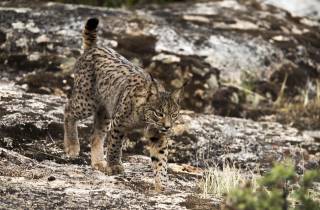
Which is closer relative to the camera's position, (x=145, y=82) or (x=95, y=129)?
(x=145, y=82)

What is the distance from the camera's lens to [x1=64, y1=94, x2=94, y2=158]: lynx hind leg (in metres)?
10.1

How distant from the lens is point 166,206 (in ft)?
26.0

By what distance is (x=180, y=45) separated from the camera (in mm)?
14859

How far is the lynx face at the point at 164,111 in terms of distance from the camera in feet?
28.1

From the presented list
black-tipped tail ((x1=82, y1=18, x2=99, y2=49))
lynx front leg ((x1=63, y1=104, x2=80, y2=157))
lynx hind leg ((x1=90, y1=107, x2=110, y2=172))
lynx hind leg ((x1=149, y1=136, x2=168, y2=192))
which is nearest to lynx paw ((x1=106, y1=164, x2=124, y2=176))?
lynx hind leg ((x1=90, y1=107, x2=110, y2=172))

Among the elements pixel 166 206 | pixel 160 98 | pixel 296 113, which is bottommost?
pixel 296 113

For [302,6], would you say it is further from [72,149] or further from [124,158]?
[72,149]

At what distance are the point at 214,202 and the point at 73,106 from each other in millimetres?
2623

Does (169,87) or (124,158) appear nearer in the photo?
(124,158)

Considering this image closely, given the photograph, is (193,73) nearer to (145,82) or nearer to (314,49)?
(314,49)

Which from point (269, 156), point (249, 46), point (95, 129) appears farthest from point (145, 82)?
point (249, 46)

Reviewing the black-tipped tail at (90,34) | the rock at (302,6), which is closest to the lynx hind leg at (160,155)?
the black-tipped tail at (90,34)

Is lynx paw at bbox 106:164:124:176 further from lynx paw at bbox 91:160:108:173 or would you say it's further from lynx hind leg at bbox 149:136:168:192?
lynx hind leg at bbox 149:136:168:192

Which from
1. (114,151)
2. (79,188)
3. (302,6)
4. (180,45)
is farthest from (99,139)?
(302,6)
